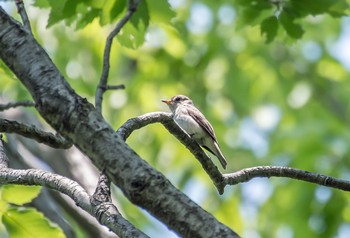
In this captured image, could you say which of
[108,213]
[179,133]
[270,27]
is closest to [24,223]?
[179,133]

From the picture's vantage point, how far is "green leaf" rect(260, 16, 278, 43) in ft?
14.4

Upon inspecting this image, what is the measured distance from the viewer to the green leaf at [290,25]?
14.3ft

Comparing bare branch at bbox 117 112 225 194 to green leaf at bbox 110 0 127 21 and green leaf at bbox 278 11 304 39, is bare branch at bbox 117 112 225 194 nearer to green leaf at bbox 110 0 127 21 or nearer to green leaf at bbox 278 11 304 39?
green leaf at bbox 110 0 127 21

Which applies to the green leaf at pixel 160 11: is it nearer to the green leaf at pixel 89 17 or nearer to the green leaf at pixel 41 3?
the green leaf at pixel 89 17

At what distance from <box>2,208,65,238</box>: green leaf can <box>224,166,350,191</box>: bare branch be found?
1.02 m

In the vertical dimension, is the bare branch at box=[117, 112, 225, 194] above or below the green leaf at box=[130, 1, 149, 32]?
below

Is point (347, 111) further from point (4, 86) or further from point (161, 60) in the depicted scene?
point (4, 86)

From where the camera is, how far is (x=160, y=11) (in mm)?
4527

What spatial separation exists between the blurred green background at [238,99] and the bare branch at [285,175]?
4.06m

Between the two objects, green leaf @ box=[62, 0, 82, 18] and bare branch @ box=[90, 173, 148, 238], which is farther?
green leaf @ box=[62, 0, 82, 18]

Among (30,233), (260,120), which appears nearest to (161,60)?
(260,120)

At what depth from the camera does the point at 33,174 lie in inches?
127

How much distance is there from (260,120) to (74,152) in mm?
4570

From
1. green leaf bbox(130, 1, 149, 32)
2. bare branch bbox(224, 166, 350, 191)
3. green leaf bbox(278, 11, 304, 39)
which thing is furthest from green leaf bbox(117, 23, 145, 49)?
bare branch bbox(224, 166, 350, 191)
